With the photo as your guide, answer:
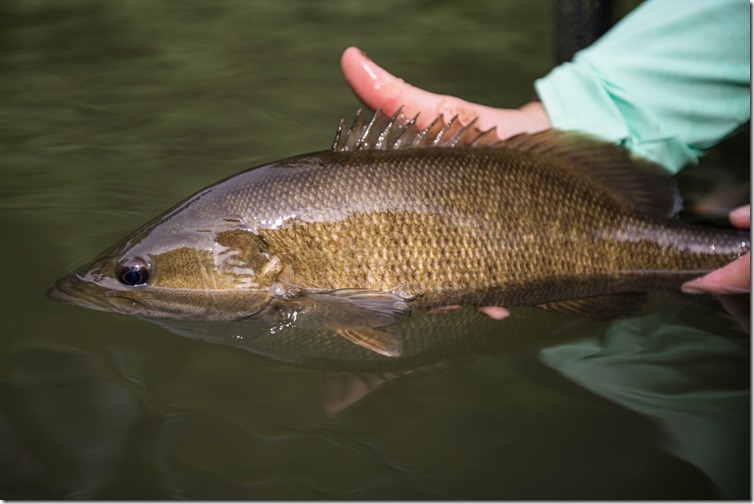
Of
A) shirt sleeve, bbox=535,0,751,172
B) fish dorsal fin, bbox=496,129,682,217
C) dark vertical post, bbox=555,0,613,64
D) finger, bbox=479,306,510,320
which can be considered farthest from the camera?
dark vertical post, bbox=555,0,613,64

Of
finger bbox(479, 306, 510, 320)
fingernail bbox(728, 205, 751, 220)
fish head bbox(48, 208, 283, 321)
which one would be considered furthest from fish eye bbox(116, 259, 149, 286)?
fingernail bbox(728, 205, 751, 220)

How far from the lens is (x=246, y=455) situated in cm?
194

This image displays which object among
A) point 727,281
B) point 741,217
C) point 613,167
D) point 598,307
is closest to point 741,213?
point 741,217

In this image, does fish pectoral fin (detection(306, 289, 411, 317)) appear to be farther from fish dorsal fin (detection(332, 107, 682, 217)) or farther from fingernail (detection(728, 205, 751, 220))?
fingernail (detection(728, 205, 751, 220))

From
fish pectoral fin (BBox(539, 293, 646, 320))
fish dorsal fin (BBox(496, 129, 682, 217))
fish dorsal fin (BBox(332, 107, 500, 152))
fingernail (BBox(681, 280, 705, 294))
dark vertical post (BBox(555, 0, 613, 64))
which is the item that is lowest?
fish pectoral fin (BBox(539, 293, 646, 320))

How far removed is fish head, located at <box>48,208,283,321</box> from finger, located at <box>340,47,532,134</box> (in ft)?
2.95

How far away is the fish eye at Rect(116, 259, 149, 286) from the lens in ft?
7.59

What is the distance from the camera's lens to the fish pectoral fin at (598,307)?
2.45 meters

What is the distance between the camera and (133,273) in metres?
2.31

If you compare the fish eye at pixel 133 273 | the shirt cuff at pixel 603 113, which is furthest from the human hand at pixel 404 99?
the fish eye at pixel 133 273

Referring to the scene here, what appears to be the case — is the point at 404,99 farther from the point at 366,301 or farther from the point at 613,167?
the point at 366,301

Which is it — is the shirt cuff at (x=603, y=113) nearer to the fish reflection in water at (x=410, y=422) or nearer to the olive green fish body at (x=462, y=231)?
the olive green fish body at (x=462, y=231)

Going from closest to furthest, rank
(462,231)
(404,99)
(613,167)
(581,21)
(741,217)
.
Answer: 1. (462,231)
2. (613,167)
3. (741,217)
4. (404,99)
5. (581,21)

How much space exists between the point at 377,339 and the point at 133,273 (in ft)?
2.51
